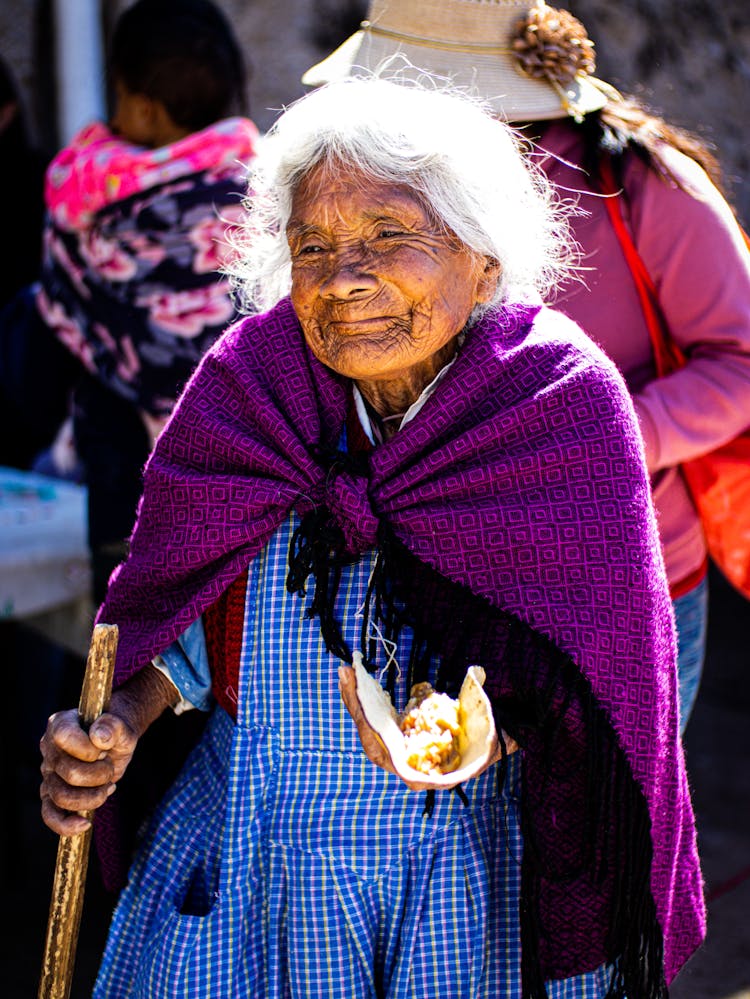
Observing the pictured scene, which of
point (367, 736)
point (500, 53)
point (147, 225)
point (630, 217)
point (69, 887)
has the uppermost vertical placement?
point (500, 53)

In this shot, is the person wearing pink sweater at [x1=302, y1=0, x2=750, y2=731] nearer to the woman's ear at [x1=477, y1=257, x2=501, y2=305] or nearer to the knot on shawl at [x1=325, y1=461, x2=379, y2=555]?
the woman's ear at [x1=477, y1=257, x2=501, y2=305]

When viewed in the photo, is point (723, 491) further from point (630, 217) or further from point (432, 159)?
point (432, 159)

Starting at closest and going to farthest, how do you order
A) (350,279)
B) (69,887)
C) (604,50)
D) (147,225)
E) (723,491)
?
(350,279)
(69,887)
(723,491)
(147,225)
(604,50)

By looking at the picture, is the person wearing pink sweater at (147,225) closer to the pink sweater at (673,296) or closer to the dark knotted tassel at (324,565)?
the pink sweater at (673,296)

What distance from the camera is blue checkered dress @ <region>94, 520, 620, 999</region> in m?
1.96

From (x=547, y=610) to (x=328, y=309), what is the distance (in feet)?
1.84

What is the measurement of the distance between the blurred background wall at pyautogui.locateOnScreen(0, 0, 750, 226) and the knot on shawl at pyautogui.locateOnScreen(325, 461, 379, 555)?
3018mm

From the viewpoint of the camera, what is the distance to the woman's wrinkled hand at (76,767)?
190cm

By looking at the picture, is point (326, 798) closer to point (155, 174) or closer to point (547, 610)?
point (547, 610)

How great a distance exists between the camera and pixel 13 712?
385 cm

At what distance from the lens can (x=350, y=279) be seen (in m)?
1.84

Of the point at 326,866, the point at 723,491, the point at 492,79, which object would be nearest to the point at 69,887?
the point at 326,866

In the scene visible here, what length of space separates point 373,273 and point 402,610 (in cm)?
52

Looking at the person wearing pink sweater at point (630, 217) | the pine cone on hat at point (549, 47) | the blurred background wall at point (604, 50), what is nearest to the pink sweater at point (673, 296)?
the person wearing pink sweater at point (630, 217)
